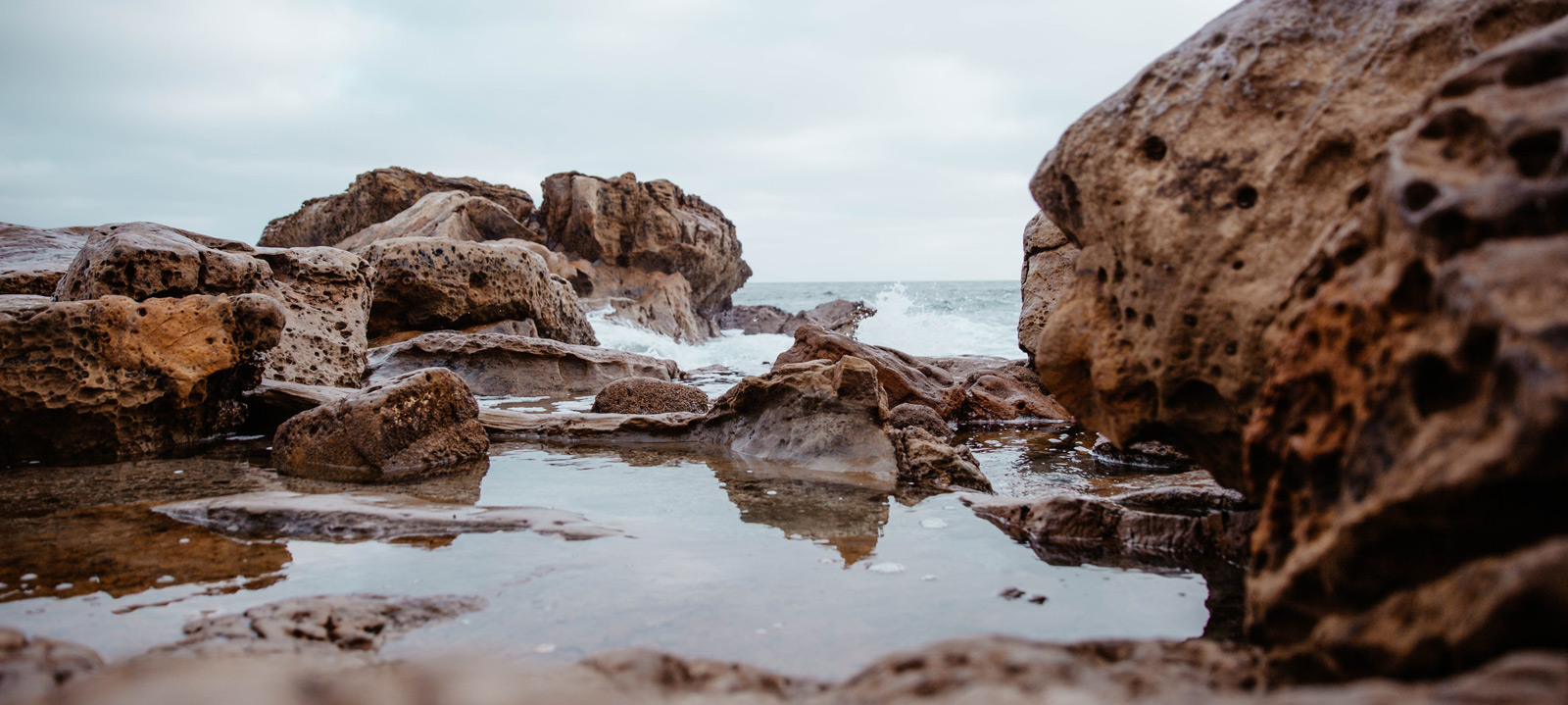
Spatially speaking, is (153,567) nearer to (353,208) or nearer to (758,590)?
(758,590)

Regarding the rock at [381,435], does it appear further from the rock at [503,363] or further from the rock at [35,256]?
the rock at [503,363]

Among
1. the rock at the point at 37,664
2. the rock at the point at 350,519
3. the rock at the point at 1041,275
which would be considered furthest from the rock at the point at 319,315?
the rock at the point at 1041,275

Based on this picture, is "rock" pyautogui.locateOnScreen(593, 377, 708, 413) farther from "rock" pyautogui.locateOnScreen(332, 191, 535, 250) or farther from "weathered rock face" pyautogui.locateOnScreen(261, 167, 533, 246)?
"weathered rock face" pyautogui.locateOnScreen(261, 167, 533, 246)

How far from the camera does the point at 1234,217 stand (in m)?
2.74

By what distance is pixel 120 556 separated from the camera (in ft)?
11.1

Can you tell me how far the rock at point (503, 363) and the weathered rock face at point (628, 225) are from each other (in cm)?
1433

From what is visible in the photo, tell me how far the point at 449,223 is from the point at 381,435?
13555 mm

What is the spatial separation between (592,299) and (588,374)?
42.5ft

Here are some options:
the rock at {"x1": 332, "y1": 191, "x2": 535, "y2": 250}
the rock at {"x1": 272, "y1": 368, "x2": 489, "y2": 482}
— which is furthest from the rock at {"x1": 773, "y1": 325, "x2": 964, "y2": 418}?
the rock at {"x1": 332, "y1": 191, "x2": 535, "y2": 250}

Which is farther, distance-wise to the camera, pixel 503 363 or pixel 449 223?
pixel 449 223

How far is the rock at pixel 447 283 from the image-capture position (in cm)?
1173

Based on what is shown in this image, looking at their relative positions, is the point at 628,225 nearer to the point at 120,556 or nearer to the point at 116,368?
the point at 116,368

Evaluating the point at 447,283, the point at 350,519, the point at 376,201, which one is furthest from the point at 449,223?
the point at 350,519

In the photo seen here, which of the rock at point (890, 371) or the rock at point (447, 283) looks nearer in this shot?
the rock at point (890, 371)
